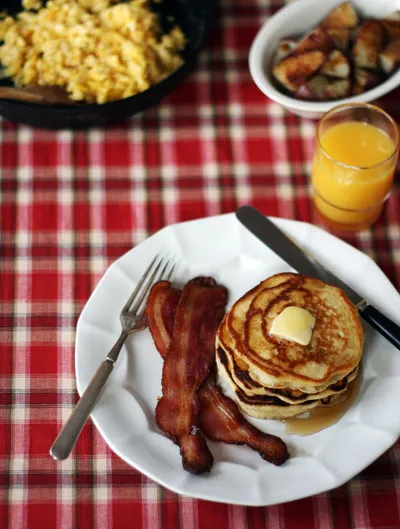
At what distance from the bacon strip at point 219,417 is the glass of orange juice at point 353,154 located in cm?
54

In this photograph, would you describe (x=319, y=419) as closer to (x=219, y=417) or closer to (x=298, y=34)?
(x=219, y=417)

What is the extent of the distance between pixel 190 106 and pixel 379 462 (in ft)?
3.89

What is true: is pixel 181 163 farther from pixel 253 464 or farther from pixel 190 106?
pixel 253 464

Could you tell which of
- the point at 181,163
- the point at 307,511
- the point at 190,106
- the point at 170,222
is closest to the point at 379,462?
the point at 307,511

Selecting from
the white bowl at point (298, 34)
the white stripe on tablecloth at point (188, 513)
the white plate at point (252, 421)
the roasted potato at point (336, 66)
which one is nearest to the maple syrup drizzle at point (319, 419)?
the white plate at point (252, 421)

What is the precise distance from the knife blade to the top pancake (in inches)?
3.9

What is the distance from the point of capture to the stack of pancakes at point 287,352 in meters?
1.52

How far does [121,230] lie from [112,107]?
0.34 meters

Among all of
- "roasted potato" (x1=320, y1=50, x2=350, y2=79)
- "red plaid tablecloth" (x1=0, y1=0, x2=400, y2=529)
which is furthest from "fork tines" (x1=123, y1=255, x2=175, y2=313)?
"roasted potato" (x1=320, y1=50, x2=350, y2=79)

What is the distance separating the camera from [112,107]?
6.38ft

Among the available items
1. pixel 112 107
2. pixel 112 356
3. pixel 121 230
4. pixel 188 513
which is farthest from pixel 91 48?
pixel 188 513

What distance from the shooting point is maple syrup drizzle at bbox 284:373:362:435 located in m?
1.60

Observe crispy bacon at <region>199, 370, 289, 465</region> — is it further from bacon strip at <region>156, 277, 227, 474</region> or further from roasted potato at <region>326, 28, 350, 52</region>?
roasted potato at <region>326, 28, 350, 52</region>

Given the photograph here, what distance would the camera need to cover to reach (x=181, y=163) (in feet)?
6.89
